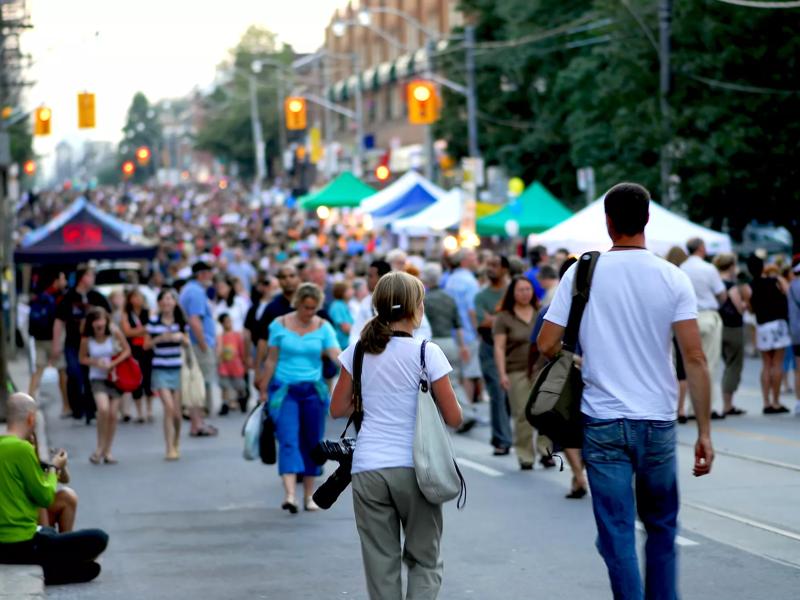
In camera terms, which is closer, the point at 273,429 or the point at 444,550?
the point at 444,550

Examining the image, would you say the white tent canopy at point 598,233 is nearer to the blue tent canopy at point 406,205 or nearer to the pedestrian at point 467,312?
the pedestrian at point 467,312

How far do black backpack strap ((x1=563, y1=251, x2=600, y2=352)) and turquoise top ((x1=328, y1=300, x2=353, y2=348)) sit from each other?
1170 cm

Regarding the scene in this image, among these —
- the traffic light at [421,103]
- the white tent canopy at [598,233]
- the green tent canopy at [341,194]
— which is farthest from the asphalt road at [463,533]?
the traffic light at [421,103]

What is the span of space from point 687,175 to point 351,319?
43.8 ft

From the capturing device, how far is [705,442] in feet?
18.6

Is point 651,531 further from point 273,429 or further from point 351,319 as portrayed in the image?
point 351,319

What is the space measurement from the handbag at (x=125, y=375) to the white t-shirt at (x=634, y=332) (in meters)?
9.87

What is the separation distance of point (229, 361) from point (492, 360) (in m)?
5.76

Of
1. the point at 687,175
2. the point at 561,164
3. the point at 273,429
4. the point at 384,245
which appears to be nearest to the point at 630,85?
the point at 687,175

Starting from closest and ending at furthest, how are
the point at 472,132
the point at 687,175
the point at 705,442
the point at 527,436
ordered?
1. the point at 705,442
2. the point at 527,436
3. the point at 687,175
4. the point at 472,132

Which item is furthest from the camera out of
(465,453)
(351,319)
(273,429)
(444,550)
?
(351,319)

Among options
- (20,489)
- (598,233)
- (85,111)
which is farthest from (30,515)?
(85,111)

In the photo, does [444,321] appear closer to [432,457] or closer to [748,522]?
[748,522]

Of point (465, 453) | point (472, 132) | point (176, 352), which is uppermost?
point (472, 132)
